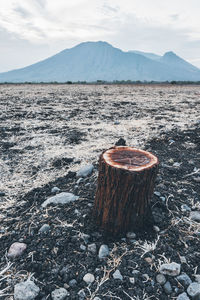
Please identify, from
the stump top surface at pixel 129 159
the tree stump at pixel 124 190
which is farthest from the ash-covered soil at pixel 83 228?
the stump top surface at pixel 129 159

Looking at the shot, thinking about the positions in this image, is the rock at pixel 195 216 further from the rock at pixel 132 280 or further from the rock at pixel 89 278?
the rock at pixel 89 278

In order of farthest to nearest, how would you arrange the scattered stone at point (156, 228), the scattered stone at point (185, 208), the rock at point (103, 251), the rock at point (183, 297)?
the scattered stone at point (185, 208), the scattered stone at point (156, 228), the rock at point (103, 251), the rock at point (183, 297)

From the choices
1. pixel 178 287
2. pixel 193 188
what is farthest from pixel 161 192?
pixel 178 287

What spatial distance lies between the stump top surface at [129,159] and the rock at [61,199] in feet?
3.31

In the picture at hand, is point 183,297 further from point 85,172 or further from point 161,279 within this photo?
point 85,172

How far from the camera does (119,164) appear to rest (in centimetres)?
242

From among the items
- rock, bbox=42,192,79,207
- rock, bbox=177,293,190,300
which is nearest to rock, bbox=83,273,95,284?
rock, bbox=177,293,190,300

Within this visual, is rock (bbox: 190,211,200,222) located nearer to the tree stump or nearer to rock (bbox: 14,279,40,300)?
the tree stump

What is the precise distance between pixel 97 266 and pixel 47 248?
595mm

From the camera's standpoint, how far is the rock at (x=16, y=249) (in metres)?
2.37

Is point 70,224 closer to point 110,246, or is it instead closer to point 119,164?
point 110,246

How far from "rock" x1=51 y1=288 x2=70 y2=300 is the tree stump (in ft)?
2.75

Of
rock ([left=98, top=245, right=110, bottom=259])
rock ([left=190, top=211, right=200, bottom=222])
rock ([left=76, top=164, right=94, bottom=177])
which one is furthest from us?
rock ([left=76, top=164, right=94, bottom=177])

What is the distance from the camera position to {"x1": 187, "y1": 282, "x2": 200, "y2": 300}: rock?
1.90m
